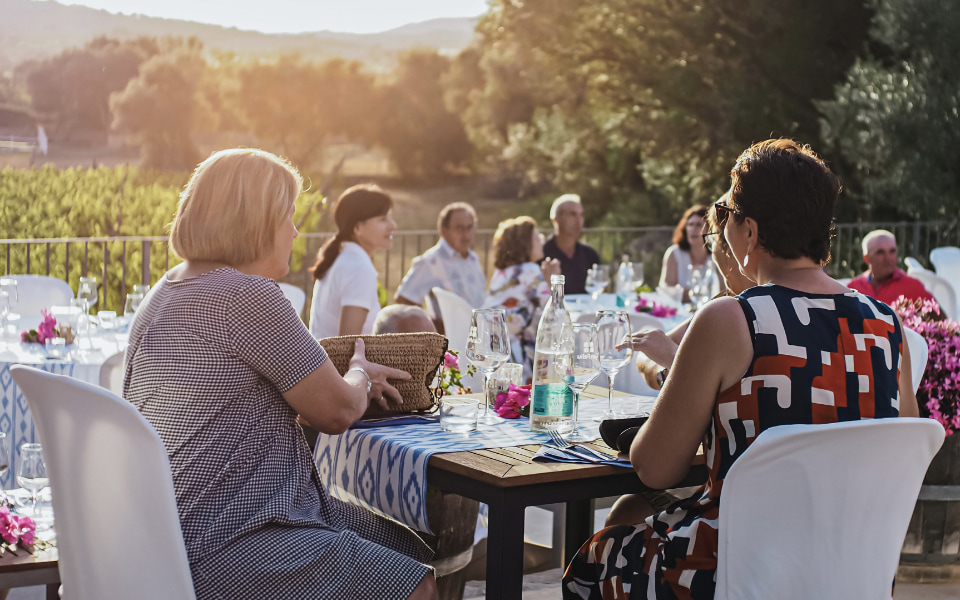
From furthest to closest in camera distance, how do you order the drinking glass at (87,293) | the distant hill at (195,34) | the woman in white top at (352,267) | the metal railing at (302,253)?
the distant hill at (195,34), the metal railing at (302,253), the woman in white top at (352,267), the drinking glass at (87,293)

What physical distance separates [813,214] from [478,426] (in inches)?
38.5

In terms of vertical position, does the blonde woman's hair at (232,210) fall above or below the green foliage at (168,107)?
below

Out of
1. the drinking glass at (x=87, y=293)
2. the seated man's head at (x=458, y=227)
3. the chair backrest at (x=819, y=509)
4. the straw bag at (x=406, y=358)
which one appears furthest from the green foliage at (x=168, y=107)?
the chair backrest at (x=819, y=509)

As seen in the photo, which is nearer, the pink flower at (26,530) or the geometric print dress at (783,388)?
the geometric print dress at (783,388)

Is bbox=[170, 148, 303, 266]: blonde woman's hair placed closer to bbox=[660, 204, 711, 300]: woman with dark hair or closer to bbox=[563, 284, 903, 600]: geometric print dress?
bbox=[563, 284, 903, 600]: geometric print dress

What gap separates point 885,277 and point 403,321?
3.86 metres

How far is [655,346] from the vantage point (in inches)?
94.3

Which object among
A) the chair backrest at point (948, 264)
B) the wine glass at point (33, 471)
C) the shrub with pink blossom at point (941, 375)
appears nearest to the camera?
the wine glass at point (33, 471)

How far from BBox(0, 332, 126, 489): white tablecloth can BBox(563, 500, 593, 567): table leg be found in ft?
5.44

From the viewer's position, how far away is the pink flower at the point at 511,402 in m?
2.60

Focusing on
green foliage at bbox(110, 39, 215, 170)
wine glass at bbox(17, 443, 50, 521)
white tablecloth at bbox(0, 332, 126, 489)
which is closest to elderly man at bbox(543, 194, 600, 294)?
white tablecloth at bbox(0, 332, 126, 489)

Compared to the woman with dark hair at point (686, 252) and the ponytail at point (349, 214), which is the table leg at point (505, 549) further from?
the woman with dark hair at point (686, 252)

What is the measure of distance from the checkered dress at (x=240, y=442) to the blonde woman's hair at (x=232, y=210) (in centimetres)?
7

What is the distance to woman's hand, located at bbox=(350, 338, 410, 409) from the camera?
7.96 feet
